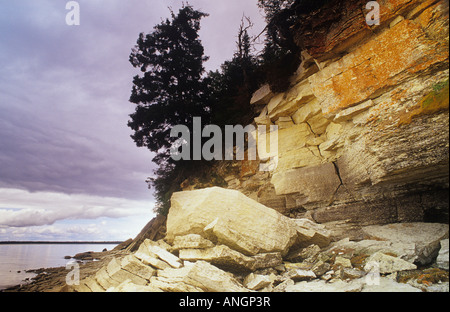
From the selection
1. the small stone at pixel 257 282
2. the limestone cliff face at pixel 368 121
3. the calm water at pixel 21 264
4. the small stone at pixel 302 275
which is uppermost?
the limestone cliff face at pixel 368 121

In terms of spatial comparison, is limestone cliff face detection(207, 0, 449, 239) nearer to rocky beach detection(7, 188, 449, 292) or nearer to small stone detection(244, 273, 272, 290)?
rocky beach detection(7, 188, 449, 292)

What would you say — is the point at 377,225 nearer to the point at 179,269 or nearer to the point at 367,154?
the point at 367,154

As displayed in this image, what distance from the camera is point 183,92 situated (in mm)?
13953

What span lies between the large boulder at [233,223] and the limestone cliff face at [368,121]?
2220mm

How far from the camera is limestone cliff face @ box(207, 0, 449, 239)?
4.29 m

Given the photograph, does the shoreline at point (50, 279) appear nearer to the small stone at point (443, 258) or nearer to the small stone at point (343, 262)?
the small stone at point (343, 262)

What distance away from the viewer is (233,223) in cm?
485

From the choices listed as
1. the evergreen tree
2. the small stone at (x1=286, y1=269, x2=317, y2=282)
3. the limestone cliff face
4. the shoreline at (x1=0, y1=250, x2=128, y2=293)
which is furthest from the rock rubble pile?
the evergreen tree

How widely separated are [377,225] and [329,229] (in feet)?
3.93

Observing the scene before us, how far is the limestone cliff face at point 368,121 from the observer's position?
4.29 meters

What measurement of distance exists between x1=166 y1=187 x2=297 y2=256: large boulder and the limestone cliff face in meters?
2.22

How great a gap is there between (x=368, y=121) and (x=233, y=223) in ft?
14.5

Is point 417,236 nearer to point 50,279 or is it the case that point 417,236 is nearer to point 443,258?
point 443,258

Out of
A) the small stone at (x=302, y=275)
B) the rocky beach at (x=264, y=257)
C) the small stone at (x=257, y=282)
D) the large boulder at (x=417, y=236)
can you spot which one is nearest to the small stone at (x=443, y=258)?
the rocky beach at (x=264, y=257)
